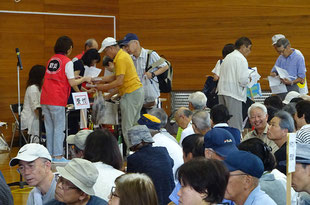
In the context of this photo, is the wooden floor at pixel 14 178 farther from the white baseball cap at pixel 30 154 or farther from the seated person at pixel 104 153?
the white baseball cap at pixel 30 154

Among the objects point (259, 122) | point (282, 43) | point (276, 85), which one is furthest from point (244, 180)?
point (282, 43)

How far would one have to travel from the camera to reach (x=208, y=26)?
11.7 meters

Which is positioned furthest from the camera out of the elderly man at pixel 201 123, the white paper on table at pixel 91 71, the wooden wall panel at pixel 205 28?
the wooden wall panel at pixel 205 28

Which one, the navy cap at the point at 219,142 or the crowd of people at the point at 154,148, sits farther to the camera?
the navy cap at the point at 219,142

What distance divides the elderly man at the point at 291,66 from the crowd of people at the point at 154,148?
3 cm

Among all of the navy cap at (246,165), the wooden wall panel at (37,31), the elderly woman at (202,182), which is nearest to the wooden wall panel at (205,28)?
the wooden wall panel at (37,31)

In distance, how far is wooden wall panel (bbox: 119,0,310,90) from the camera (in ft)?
37.2

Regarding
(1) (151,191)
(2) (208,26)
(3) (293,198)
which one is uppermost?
Result: (2) (208,26)

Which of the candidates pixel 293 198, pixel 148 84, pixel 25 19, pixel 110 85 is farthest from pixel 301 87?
pixel 293 198

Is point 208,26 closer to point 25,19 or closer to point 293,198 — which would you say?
point 25,19

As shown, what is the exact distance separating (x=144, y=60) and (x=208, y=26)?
3.56 m

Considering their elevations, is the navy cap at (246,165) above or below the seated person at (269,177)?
above

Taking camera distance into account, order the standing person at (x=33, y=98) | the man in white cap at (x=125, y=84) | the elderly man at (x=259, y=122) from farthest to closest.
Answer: the standing person at (x=33, y=98)
the man in white cap at (x=125, y=84)
the elderly man at (x=259, y=122)

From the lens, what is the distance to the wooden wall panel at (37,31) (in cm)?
1044
